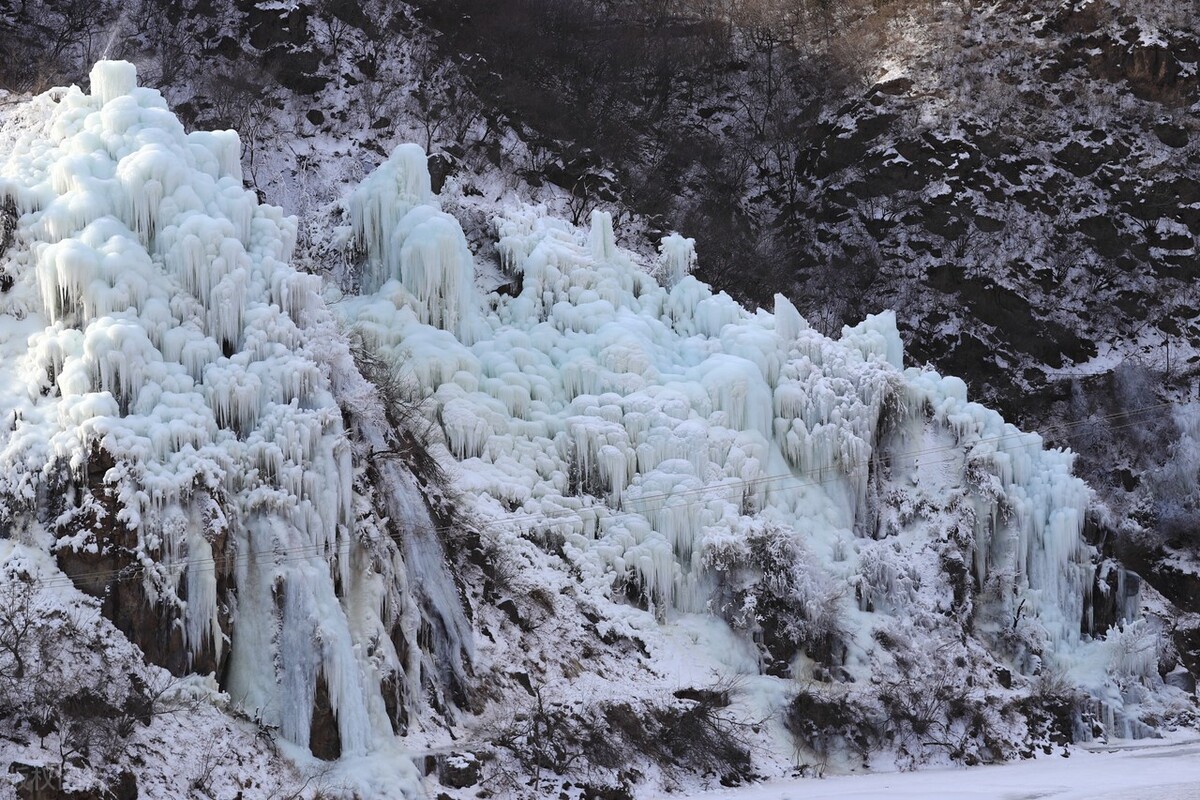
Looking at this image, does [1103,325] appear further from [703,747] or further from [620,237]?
[703,747]

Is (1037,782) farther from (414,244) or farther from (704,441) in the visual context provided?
(414,244)

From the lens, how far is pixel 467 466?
32344 mm

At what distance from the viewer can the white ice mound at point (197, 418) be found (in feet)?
79.0

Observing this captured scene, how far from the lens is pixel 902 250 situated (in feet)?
188

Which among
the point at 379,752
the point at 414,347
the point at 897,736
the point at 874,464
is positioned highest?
the point at 414,347

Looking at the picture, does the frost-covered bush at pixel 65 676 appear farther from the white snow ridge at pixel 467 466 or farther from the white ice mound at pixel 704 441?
the white ice mound at pixel 704 441

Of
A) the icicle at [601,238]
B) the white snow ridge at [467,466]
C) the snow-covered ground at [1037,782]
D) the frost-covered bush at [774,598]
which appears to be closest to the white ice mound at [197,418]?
the white snow ridge at [467,466]

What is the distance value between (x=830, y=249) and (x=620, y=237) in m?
12.5

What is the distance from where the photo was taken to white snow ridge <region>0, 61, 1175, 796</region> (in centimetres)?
2478

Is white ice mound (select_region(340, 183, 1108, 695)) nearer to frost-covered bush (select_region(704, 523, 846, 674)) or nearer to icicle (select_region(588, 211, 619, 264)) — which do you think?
icicle (select_region(588, 211, 619, 264))

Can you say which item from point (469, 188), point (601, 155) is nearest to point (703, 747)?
point (469, 188)

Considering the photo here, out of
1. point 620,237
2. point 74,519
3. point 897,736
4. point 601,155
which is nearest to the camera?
point 74,519

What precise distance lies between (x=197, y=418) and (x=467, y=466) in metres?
8.29

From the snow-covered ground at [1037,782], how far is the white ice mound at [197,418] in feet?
23.8
